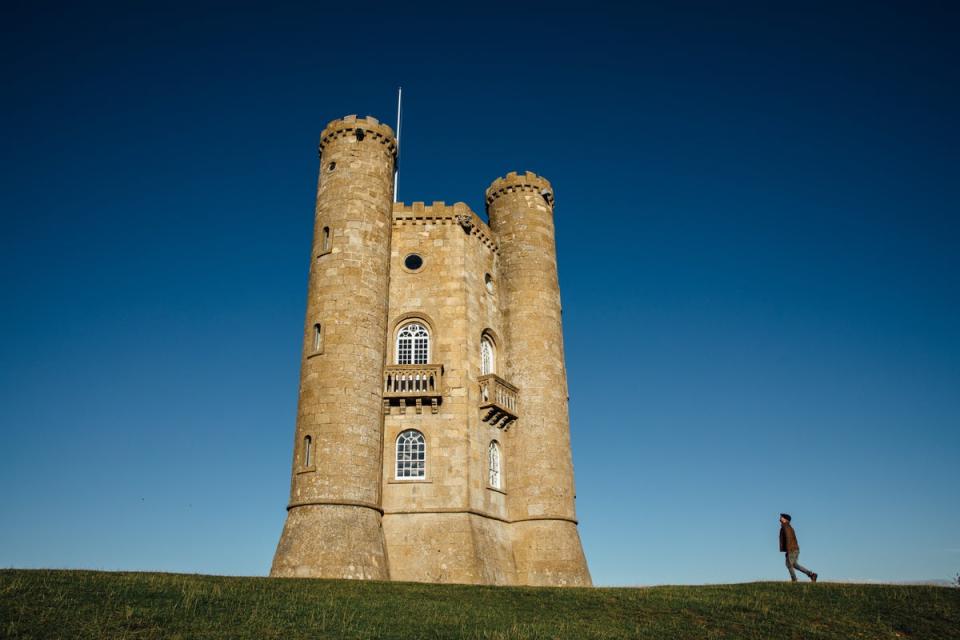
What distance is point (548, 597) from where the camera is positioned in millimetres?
21250

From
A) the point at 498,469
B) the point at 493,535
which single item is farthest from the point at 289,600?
the point at 498,469

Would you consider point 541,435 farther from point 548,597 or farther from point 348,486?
point 548,597

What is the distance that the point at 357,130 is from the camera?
33.8 meters

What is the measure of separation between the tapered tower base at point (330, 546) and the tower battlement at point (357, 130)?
16.0 meters

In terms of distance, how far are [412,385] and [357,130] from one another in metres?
11.4

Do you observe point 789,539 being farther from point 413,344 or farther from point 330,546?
point 413,344

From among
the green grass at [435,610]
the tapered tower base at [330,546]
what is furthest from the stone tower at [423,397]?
the green grass at [435,610]

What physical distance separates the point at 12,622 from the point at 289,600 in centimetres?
582

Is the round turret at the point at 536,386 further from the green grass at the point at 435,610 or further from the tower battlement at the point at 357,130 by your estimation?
the green grass at the point at 435,610

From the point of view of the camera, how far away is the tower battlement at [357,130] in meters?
33.9

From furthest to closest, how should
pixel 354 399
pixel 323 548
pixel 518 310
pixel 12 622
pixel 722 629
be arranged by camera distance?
pixel 518 310 < pixel 354 399 < pixel 323 548 < pixel 722 629 < pixel 12 622

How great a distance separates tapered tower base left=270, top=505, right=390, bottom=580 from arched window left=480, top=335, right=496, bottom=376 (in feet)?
32.3

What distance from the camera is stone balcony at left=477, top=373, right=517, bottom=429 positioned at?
33.0 m

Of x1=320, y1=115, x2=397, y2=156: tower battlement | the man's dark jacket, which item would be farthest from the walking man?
x1=320, y1=115, x2=397, y2=156: tower battlement
